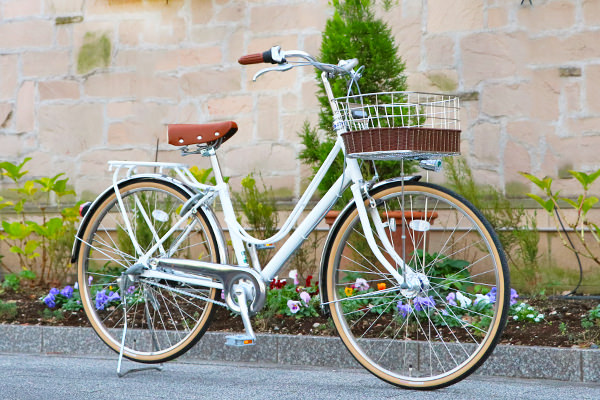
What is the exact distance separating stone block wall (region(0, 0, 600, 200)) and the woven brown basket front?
2702 mm

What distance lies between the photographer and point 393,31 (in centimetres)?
619

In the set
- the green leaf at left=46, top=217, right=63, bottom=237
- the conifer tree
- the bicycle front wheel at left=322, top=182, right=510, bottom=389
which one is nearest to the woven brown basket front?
the bicycle front wheel at left=322, top=182, right=510, bottom=389

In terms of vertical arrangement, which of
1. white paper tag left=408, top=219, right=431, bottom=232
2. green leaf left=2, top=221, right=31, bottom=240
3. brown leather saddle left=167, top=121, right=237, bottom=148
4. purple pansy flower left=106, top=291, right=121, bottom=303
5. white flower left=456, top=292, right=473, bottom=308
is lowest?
purple pansy flower left=106, top=291, right=121, bottom=303

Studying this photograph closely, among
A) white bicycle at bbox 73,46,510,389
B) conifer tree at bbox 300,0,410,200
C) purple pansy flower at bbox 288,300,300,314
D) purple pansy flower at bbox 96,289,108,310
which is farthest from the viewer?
conifer tree at bbox 300,0,410,200

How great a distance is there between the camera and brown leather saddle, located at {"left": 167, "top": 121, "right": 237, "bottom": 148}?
3.88 metres

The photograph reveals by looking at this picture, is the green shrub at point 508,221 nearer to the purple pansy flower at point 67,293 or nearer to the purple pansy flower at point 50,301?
the purple pansy flower at point 67,293

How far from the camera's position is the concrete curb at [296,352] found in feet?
13.1

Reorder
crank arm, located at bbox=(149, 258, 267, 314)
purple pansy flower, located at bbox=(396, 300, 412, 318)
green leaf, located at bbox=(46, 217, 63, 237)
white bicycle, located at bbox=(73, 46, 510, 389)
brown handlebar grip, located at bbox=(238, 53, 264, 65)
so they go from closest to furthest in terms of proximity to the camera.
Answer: white bicycle, located at bbox=(73, 46, 510, 389), brown handlebar grip, located at bbox=(238, 53, 264, 65), crank arm, located at bbox=(149, 258, 267, 314), purple pansy flower, located at bbox=(396, 300, 412, 318), green leaf, located at bbox=(46, 217, 63, 237)

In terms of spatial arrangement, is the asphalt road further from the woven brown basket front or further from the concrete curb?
the woven brown basket front

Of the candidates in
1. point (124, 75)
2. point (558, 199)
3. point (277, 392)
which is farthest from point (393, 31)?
point (277, 392)

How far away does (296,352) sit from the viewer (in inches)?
179

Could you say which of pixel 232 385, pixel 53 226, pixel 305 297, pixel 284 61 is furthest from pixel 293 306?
pixel 53 226

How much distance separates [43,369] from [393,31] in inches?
137

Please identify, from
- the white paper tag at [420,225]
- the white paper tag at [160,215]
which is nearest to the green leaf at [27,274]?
the white paper tag at [160,215]
